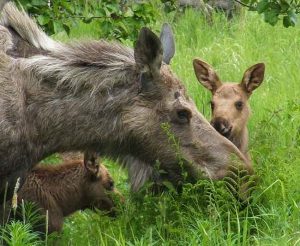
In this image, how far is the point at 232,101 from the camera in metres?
9.16

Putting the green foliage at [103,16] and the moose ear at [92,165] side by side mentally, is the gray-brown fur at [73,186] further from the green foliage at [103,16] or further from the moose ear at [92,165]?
the green foliage at [103,16]

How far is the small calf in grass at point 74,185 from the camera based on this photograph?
8.12 metres

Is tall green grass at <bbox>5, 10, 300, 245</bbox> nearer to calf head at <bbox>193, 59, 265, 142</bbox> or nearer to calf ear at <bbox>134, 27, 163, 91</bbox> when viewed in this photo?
calf head at <bbox>193, 59, 265, 142</bbox>

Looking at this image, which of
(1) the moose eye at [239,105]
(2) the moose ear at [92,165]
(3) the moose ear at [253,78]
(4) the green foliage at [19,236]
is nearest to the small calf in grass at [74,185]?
(2) the moose ear at [92,165]

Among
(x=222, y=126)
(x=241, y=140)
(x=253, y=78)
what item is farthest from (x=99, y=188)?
(x=253, y=78)

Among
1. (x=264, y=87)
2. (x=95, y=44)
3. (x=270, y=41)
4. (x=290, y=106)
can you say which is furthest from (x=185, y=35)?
(x=95, y=44)

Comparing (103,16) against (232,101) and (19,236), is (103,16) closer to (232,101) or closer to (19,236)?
(232,101)

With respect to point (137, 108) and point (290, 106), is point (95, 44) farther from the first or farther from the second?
point (290, 106)

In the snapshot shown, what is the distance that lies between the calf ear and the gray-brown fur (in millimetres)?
1554

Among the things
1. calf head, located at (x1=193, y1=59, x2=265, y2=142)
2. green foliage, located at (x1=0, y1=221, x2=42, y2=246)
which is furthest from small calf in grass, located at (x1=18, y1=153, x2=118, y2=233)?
green foliage, located at (x1=0, y1=221, x2=42, y2=246)

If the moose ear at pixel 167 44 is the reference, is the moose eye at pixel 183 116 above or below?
below

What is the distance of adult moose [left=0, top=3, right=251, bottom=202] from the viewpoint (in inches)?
265

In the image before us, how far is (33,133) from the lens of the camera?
6.71 m

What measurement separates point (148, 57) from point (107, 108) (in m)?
0.47
